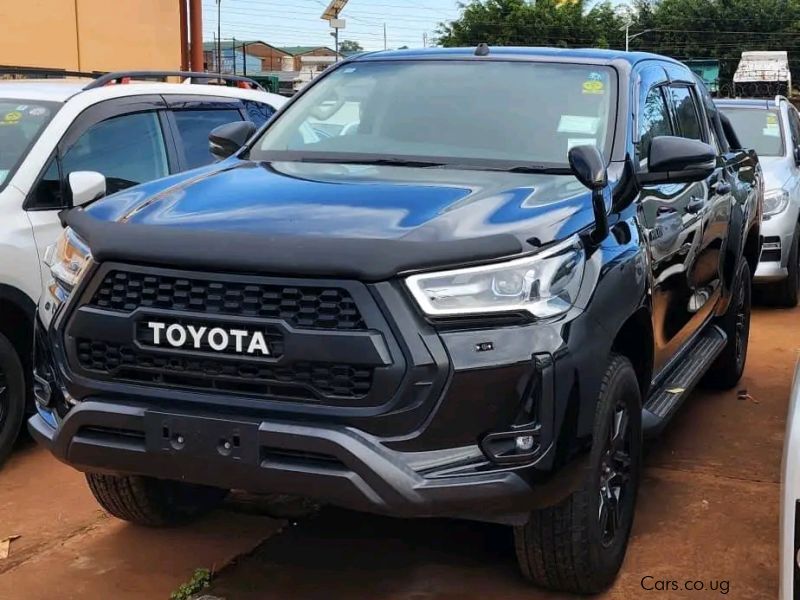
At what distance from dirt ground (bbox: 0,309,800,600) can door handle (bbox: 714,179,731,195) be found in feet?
4.37

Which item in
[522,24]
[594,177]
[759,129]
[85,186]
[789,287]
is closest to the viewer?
[594,177]

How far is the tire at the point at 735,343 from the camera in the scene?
5738 mm

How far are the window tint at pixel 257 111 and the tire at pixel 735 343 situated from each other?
115 inches

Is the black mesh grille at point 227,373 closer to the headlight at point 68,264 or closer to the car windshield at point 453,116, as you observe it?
the headlight at point 68,264

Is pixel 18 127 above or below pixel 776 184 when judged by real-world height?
above

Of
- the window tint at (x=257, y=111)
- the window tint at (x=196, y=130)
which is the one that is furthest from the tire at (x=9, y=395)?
the window tint at (x=257, y=111)

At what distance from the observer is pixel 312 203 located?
3.20m

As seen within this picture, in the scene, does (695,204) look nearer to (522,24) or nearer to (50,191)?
(50,191)

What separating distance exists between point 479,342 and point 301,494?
64 centimetres

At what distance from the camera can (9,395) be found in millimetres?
4559

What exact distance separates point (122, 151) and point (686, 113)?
288cm

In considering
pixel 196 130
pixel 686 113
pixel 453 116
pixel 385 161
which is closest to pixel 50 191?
pixel 196 130

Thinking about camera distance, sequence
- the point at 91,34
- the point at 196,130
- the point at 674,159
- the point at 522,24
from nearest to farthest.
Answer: the point at 674,159 < the point at 196,130 < the point at 91,34 < the point at 522,24

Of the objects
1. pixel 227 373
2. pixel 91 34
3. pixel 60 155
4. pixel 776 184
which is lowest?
pixel 776 184
